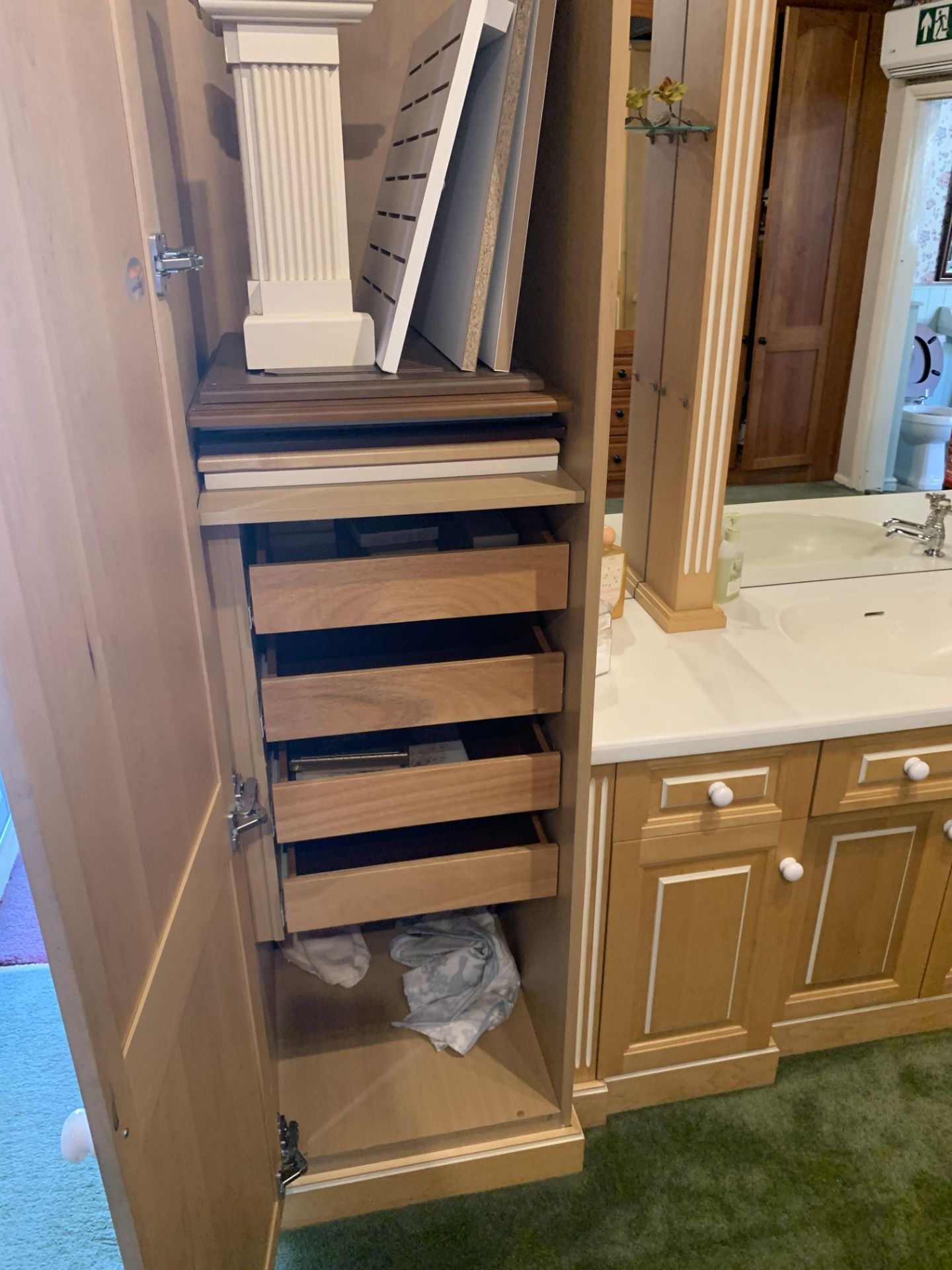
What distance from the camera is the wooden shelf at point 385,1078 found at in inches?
56.5

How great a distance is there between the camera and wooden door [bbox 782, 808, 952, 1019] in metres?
1.50

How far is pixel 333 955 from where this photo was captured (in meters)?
1.73

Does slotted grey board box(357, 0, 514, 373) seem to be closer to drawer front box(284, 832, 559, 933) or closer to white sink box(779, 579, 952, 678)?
drawer front box(284, 832, 559, 933)

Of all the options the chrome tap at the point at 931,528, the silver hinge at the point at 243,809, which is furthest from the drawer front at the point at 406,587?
the chrome tap at the point at 931,528

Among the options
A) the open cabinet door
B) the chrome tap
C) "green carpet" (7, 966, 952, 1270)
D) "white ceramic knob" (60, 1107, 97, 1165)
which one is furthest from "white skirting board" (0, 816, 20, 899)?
the chrome tap

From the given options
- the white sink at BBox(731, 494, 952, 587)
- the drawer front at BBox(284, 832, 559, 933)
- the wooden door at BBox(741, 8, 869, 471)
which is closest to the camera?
the drawer front at BBox(284, 832, 559, 933)

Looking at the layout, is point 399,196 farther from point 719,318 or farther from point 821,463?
point 821,463

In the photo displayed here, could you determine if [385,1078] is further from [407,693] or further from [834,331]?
[834,331]

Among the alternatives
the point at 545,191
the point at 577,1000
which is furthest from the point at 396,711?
the point at 545,191

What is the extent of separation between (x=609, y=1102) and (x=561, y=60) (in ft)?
5.10

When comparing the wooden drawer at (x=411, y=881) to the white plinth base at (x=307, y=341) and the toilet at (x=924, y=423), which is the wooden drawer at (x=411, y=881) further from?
the toilet at (x=924, y=423)

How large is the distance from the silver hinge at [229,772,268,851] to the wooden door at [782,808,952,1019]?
2.84 ft

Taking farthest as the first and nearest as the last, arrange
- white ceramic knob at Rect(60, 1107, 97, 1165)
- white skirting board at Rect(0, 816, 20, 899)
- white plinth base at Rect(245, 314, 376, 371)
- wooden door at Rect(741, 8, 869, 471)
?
white skirting board at Rect(0, 816, 20, 899), wooden door at Rect(741, 8, 869, 471), white plinth base at Rect(245, 314, 376, 371), white ceramic knob at Rect(60, 1107, 97, 1165)

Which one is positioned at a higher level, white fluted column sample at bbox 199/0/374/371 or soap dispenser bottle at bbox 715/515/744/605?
white fluted column sample at bbox 199/0/374/371
